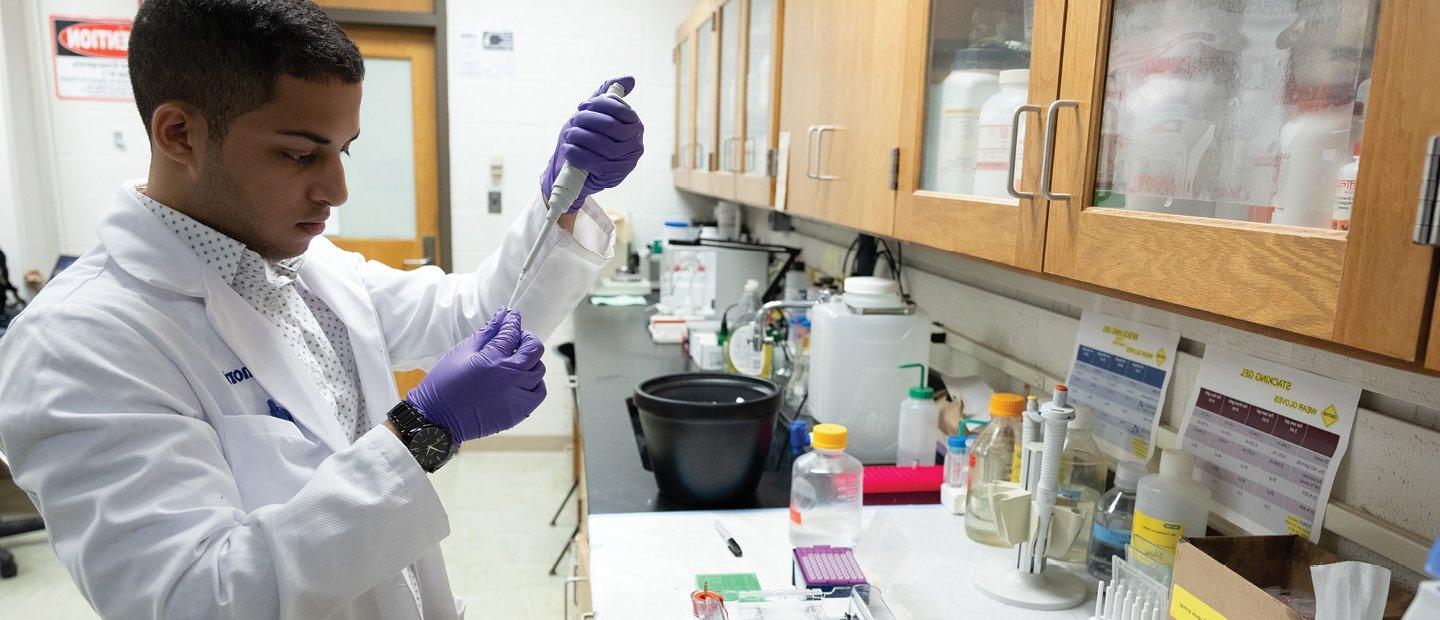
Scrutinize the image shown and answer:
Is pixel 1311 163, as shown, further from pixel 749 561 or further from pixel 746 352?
pixel 746 352

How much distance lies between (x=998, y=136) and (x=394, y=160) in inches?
→ 134

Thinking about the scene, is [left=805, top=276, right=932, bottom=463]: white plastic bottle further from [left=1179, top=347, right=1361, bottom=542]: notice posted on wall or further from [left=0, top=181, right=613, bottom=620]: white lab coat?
[left=0, top=181, right=613, bottom=620]: white lab coat

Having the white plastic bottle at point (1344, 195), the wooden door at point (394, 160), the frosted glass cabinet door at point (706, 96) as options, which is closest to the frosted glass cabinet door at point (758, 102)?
the frosted glass cabinet door at point (706, 96)

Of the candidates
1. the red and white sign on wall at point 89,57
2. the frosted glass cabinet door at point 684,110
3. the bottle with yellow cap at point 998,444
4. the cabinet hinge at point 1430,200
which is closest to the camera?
the cabinet hinge at point 1430,200

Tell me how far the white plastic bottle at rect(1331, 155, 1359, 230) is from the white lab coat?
0.89 metres

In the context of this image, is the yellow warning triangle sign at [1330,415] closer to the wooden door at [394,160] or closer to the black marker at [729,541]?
the black marker at [729,541]

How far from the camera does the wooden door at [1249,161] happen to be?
0.61 meters

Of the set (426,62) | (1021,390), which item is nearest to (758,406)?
(1021,390)

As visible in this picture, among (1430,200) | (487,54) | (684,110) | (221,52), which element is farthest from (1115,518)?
(487,54)

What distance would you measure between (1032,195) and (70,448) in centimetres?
104

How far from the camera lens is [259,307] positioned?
1.14m

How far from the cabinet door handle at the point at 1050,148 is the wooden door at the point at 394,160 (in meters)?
3.45

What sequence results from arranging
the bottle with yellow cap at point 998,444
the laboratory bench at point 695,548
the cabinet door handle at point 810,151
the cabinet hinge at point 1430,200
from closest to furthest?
the cabinet hinge at point 1430,200 → the laboratory bench at point 695,548 → the bottle with yellow cap at point 998,444 → the cabinet door handle at point 810,151

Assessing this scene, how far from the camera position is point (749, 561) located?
128 cm
